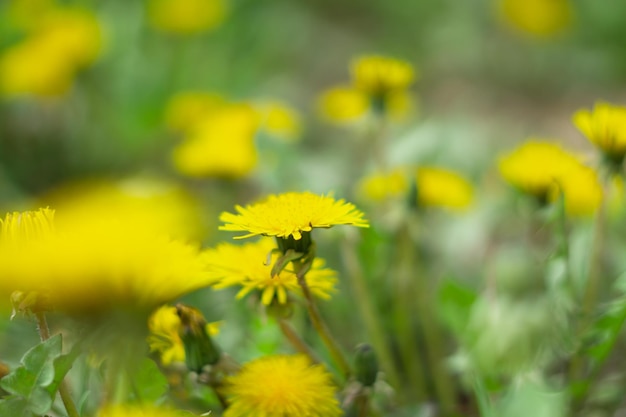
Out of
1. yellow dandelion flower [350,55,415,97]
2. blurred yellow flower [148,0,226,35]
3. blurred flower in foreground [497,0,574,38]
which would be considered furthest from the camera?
blurred flower in foreground [497,0,574,38]

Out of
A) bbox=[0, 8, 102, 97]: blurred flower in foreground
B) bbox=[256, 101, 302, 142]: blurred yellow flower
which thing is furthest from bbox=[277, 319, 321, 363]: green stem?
bbox=[0, 8, 102, 97]: blurred flower in foreground

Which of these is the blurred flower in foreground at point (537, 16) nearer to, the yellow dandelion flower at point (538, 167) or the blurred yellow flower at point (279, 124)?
the blurred yellow flower at point (279, 124)

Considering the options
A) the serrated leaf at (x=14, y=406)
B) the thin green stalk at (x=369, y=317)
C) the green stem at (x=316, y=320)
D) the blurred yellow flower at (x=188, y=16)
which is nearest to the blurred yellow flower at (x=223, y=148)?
the thin green stalk at (x=369, y=317)

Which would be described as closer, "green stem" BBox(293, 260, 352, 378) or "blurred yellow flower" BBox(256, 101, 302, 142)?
"green stem" BBox(293, 260, 352, 378)

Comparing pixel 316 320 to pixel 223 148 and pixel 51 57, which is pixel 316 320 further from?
pixel 51 57

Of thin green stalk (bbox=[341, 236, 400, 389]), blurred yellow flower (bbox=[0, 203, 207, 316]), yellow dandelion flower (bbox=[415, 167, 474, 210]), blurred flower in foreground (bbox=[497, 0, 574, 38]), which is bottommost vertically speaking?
thin green stalk (bbox=[341, 236, 400, 389])

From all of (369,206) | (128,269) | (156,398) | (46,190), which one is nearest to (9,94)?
(46,190)

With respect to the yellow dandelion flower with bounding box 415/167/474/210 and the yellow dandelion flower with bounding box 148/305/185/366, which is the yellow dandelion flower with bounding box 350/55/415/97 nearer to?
the yellow dandelion flower with bounding box 415/167/474/210

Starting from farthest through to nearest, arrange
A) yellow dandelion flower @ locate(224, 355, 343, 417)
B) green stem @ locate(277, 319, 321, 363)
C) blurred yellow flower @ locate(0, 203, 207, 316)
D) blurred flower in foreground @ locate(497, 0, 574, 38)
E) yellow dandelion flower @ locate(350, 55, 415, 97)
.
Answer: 1. blurred flower in foreground @ locate(497, 0, 574, 38)
2. yellow dandelion flower @ locate(350, 55, 415, 97)
3. green stem @ locate(277, 319, 321, 363)
4. yellow dandelion flower @ locate(224, 355, 343, 417)
5. blurred yellow flower @ locate(0, 203, 207, 316)
